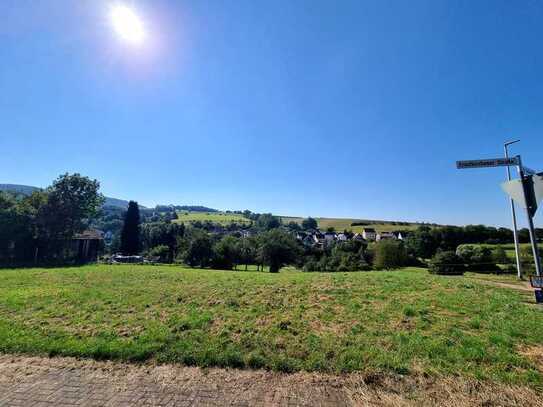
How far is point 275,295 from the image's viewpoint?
31.1 ft

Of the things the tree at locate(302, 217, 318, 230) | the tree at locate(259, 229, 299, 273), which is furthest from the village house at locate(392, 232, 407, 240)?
the tree at locate(259, 229, 299, 273)

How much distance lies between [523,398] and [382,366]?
1.78m

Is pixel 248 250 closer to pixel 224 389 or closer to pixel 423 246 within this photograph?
pixel 423 246

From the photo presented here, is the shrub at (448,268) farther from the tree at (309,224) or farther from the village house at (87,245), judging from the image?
the tree at (309,224)

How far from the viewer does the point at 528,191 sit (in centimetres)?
568

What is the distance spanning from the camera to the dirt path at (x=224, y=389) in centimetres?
347

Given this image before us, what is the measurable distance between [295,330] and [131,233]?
69468mm

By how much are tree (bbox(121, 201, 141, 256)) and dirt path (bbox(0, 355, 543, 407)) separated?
67194mm

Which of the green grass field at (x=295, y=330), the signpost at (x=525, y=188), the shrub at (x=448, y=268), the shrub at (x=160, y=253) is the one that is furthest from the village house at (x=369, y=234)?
the signpost at (x=525, y=188)

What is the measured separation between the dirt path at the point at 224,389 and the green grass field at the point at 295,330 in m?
0.31

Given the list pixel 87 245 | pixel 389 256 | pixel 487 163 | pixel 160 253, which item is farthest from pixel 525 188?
pixel 160 253

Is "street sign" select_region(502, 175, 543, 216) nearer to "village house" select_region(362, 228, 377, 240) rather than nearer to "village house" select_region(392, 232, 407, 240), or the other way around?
"village house" select_region(392, 232, 407, 240)

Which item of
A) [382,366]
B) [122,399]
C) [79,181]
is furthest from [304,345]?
[79,181]

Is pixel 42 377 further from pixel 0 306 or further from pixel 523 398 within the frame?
pixel 523 398
